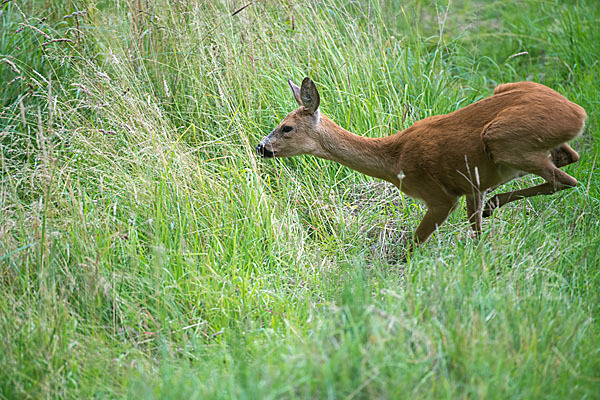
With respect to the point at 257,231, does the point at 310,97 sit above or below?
above

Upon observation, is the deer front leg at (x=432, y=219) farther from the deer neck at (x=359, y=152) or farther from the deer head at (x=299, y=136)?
the deer head at (x=299, y=136)

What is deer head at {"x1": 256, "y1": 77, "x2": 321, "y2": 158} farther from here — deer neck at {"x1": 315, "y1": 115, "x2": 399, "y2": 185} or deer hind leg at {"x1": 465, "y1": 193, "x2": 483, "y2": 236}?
deer hind leg at {"x1": 465, "y1": 193, "x2": 483, "y2": 236}

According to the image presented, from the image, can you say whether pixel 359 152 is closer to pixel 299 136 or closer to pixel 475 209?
pixel 299 136

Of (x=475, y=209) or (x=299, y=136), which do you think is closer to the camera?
(x=475, y=209)

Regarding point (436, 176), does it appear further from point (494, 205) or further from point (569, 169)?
point (569, 169)

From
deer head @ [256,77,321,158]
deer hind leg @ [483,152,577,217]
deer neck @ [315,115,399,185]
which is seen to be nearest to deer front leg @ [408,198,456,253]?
deer neck @ [315,115,399,185]

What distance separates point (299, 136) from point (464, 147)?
1132 millimetres

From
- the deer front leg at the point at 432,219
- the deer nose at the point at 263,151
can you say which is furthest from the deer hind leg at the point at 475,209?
the deer nose at the point at 263,151

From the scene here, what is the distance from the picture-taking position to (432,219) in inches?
171

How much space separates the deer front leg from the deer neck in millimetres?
339

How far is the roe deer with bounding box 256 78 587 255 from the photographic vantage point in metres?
3.94

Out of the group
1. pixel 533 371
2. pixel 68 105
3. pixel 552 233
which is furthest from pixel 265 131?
pixel 533 371

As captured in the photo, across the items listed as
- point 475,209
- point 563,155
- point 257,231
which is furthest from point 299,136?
point 563,155

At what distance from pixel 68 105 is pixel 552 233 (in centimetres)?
345
